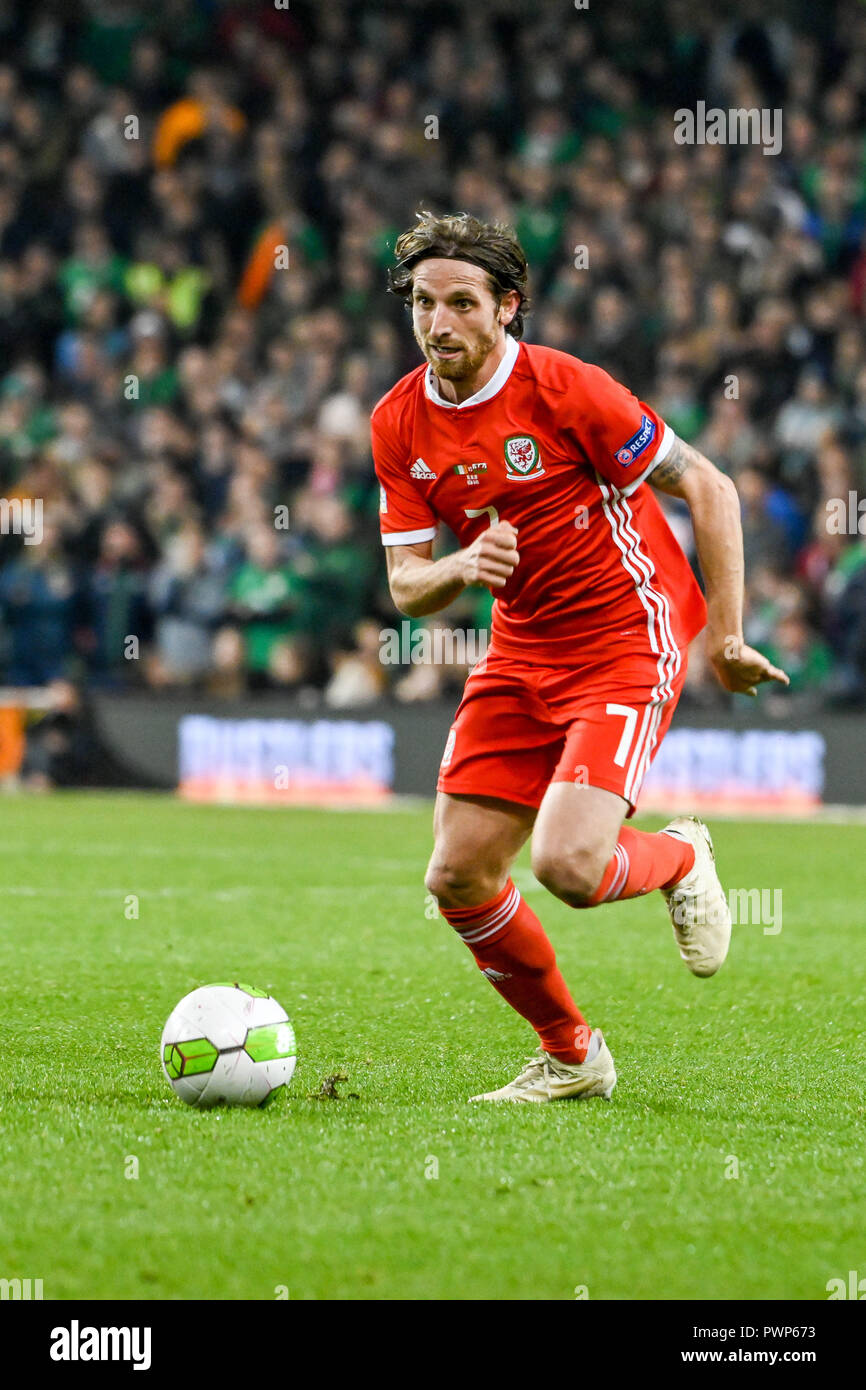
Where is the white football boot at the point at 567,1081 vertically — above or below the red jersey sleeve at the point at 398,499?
below

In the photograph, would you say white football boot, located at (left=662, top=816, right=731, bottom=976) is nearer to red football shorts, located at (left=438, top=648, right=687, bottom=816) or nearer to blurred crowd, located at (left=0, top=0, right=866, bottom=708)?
red football shorts, located at (left=438, top=648, right=687, bottom=816)

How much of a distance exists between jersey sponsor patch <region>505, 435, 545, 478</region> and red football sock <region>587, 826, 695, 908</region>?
92 centimetres

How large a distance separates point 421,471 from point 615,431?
489 mm

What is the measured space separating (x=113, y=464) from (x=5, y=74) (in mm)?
5442

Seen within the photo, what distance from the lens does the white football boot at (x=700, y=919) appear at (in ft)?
15.7

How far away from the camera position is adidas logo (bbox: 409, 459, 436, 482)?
4.68 meters

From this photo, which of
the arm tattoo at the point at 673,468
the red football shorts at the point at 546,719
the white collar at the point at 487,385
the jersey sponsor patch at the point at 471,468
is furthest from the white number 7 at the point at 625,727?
the white collar at the point at 487,385

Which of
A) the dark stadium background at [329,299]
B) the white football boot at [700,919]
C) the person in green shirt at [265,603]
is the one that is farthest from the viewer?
the person in green shirt at [265,603]

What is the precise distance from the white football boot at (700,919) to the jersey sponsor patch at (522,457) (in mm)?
1115

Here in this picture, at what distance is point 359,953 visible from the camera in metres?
7.24

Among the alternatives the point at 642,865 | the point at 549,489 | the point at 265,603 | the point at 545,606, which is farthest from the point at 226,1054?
the point at 265,603

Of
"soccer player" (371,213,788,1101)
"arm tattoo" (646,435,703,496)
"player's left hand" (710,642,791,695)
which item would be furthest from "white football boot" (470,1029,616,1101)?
"arm tattoo" (646,435,703,496)

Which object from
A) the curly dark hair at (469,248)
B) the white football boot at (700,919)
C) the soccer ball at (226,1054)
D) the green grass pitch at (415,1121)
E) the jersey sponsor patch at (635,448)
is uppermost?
the curly dark hair at (469,248)

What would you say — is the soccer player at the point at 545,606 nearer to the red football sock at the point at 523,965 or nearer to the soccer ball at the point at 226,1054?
the red football sock at the point at 523,965
